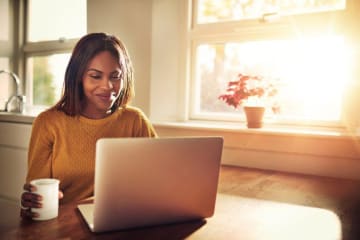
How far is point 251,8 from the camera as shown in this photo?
1.99m

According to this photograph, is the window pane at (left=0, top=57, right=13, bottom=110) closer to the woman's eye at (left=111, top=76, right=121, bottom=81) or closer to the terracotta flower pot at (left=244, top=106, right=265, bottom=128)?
the woman's eye at (left=111, top=76, right=121, bottom=81)

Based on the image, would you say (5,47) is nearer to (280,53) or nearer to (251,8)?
(251,8)

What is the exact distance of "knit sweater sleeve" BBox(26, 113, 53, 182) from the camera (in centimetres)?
125

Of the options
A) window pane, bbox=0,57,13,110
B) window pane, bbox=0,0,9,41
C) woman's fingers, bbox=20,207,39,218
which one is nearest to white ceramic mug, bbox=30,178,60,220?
woman's fingers, bbox=20,207,39,218

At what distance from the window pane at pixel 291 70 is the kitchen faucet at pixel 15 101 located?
157 centimetres

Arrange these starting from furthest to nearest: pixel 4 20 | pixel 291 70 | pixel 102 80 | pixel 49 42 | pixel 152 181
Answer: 1. pixel 4 20
2. pixel 49 42
3. pixel 291 70
4. pixel 102 80
5. pixel 152 181

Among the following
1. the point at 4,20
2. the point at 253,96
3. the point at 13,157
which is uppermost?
the point at 4,20

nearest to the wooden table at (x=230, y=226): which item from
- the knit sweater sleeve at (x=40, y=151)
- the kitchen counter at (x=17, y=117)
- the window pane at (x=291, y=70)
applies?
the knit sweater sleeve at (x=40, y=151)

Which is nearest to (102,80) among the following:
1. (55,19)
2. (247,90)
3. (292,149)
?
(247,90)

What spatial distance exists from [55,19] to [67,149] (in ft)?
6.93

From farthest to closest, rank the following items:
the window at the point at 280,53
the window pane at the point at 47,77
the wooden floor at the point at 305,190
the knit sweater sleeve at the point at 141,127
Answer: the window pane at the point at 47,77
the window at the point at 280,53
the knit sweater sleeve at the point at 141,127
the wooden floor at the point at 305,190

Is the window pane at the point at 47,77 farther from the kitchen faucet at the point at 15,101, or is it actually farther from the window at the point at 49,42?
the kitchen faucet at the point at 15,101

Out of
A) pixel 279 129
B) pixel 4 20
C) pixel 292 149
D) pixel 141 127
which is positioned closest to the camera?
pixel 141 127

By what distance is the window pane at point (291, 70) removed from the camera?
1800mm
